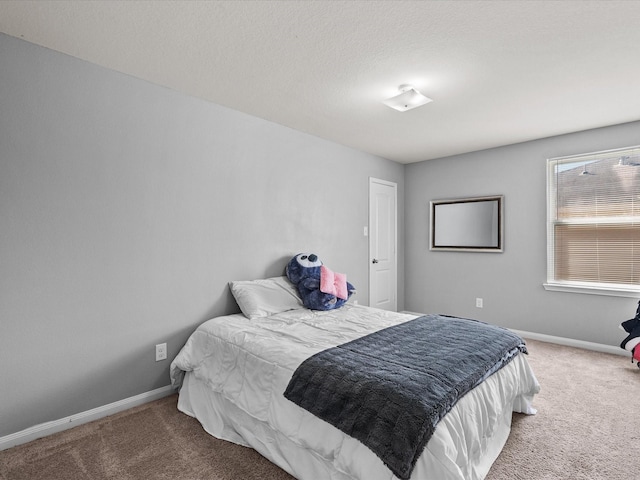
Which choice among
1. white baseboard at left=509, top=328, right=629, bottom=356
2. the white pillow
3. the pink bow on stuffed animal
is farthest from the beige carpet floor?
the pink bow on stuffed animal

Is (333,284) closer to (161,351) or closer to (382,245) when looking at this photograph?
(161,351)

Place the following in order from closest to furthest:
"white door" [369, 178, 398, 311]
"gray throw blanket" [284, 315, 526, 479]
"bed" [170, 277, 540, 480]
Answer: "gray throw blanket" [284, 315, 526, 479] < "bed" [170, 277, 540, 480] < "white door" [369, 178, 398, 311]

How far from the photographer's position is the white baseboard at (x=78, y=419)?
204 centimetres

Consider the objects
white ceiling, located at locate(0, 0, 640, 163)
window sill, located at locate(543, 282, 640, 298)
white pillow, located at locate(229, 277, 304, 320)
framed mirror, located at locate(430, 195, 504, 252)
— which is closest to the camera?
white ceiling, located at locate(0, 0, 640, 163)

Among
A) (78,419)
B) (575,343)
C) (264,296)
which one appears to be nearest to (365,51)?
(264,296)

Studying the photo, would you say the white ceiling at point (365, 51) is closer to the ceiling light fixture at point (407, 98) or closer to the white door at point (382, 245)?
the ceiling light fixture at point (407, 98)

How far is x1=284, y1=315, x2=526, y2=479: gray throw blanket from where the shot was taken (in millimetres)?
1401

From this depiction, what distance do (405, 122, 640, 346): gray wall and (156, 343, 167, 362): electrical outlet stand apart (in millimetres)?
3602

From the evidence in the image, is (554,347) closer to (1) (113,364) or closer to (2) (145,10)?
(1) (113,364)

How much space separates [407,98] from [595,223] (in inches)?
105

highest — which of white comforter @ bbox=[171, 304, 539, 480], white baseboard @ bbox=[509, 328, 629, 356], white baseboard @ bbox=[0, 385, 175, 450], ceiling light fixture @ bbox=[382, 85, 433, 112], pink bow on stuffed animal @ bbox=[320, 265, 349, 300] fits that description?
ceiling light fixture @ bbox=[382, 85, 433, 112]

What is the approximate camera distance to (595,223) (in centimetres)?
370

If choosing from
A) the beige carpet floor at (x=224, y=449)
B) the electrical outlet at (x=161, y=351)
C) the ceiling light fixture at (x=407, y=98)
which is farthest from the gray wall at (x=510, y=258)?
the electrical outlet at (x=161, y=351)

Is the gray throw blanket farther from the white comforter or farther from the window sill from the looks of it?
the window sill
